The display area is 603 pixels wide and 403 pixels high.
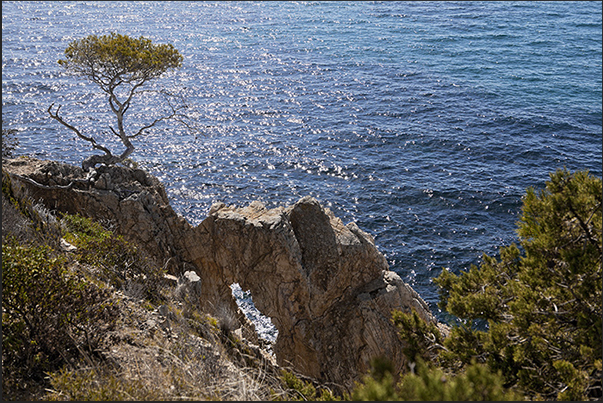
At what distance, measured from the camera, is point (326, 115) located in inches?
1885

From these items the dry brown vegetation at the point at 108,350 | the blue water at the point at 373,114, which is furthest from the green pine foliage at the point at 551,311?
the blue water at the point at 373,114

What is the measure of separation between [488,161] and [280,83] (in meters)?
26.1

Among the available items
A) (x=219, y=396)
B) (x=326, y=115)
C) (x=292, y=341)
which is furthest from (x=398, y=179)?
(x=219, y=396)

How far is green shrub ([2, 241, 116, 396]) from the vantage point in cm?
888

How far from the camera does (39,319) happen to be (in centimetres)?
912

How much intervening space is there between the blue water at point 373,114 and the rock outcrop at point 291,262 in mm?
7707

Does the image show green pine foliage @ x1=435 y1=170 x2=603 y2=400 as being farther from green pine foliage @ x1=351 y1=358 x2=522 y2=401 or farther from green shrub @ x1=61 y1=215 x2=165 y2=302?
green shrub @ x1=61 y1=215 x2=165 y2=302

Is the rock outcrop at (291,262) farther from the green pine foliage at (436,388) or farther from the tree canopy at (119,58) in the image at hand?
the green pine foliage at (436,388)

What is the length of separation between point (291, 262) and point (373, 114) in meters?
30.9

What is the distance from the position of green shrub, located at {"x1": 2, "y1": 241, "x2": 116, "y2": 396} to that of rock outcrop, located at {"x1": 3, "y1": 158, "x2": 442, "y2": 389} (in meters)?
10.3

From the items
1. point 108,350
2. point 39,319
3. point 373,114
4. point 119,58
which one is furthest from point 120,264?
point 373,114

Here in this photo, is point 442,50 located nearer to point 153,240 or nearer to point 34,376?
point 153,240

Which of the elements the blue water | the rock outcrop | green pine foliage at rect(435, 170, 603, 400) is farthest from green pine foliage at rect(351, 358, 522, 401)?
the blue water

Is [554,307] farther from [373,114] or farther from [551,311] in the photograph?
[373,114]
